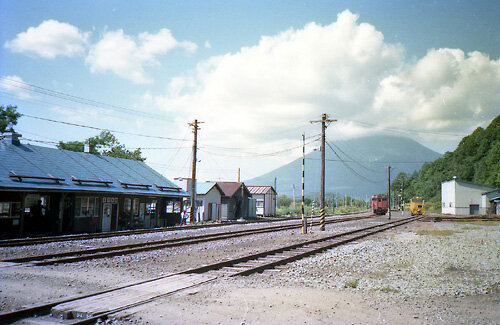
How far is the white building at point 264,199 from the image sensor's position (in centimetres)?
5612

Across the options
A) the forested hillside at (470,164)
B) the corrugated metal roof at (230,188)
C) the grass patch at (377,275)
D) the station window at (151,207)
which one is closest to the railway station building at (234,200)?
the corrugated metal roof at (230,188)

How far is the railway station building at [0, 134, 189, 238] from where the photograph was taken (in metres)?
20.9

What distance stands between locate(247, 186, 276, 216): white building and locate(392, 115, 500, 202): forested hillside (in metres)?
51.7

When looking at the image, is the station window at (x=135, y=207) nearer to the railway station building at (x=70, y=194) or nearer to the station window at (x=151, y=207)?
the railway station building at (x=70, y=194)

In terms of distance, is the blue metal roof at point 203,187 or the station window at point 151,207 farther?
the blue metal roof at point 203,187

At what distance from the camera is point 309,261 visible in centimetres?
1248

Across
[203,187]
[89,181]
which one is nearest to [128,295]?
[89,181]

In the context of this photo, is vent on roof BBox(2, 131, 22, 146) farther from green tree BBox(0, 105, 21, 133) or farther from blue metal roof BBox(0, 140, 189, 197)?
green tree BBox(0, 105, 21, 133)

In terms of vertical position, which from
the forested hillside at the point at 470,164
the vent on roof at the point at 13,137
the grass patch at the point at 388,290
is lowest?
the grass patch at the point at 388,290

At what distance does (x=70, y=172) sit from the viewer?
25.4m

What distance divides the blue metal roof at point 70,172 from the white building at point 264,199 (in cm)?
2294

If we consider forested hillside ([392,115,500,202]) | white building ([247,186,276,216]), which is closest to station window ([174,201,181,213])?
white building ([247,186,276,216])

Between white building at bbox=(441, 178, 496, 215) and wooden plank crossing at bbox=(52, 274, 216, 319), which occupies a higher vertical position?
white building at bbox=(441, 178, 496, 215)

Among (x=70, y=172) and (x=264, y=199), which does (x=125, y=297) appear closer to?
(x=70, y=172)
